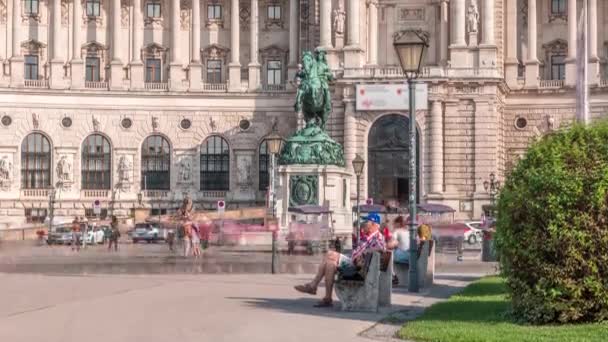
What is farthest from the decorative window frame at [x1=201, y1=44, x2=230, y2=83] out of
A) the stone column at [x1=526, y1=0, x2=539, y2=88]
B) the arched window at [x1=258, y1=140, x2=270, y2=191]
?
the stone column at [x1=526, y1=0, x2=539, y2=88]

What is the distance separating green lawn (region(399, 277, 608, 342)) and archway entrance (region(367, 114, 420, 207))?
210 ft

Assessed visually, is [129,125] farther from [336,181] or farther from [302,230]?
[302,230]

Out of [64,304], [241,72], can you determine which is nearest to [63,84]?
[241,72]

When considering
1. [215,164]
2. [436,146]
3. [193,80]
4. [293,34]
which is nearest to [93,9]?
[193,80]

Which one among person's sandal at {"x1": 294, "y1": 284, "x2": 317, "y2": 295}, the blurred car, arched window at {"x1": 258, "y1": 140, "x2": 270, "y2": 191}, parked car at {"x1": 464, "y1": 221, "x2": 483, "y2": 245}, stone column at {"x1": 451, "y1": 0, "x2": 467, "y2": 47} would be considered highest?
stone column at {"x1": 451, "y1": 0, "x2": 467, "y2": 47}

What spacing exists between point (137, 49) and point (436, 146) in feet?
80.9

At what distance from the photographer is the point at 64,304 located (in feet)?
89.0

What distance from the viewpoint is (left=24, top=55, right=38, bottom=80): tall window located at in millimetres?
96875

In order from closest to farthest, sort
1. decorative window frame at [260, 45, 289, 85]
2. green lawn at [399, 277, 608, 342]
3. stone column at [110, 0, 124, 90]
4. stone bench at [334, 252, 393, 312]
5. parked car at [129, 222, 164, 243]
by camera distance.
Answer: green lawn at [399, 277, 608, 342], stone bench at [334, 252, 393, 312], parked car at [129, 222, 164, 243], stone column at [110, 0, 124, 90], decorative window frame at [260, 45, 289, 85]

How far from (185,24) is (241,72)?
5.86m

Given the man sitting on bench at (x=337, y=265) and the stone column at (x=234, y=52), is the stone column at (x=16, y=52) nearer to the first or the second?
the stone column at (x=234, y=52)

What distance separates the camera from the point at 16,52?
9606cm

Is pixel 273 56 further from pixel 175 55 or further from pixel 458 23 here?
pixel 458 23

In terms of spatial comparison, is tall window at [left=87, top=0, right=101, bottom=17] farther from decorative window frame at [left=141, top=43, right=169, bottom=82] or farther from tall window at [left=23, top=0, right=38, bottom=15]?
decorative window frame at [left=141, top=43, right=169, bottom=82]
